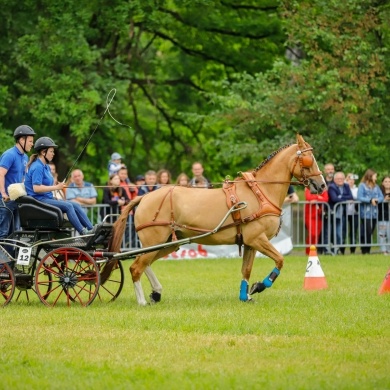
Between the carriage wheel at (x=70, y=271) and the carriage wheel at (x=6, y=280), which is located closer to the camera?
the carriage wheel at (x=70, y=271)

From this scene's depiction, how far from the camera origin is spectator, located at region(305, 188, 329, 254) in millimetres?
22219

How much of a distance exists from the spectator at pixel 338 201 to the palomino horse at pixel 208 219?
797 centimetres

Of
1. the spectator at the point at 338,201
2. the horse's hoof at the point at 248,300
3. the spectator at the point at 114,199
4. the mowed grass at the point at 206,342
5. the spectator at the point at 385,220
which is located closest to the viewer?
the mowed grass at the point at 206,342

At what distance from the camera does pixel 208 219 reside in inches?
559

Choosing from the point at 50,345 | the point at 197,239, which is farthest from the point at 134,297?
the point at 50,345

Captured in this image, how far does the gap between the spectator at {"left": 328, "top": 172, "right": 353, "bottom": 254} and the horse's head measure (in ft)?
25.4

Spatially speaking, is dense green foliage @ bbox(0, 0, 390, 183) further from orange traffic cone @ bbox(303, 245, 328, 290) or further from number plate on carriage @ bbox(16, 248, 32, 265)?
number plate on carriage @ bbox(16, 248, 32, 265)

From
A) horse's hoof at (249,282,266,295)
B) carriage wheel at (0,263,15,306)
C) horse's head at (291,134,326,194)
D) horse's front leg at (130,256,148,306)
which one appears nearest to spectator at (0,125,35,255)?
carriage wheel at (0,263,15,306)

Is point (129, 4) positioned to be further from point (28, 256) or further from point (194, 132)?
point (28, 256)

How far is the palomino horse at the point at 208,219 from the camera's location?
46.5 feet

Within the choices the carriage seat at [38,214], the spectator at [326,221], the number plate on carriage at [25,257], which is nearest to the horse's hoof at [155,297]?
the carriage seat at [38,214]

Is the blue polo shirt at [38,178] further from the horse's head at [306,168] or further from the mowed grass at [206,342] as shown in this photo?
the horse's head at [306,168]

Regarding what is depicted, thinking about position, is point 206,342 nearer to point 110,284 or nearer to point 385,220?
point 110,284

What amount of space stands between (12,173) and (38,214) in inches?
40.4
